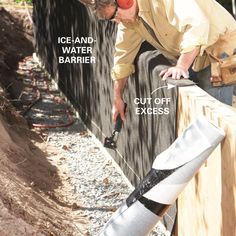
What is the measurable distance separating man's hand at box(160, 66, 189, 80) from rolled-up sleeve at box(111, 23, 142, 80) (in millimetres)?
533

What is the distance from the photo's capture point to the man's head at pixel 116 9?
4.54 m

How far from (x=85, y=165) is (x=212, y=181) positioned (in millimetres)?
4433

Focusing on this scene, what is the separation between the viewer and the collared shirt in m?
4.31

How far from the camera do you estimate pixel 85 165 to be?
334 inches

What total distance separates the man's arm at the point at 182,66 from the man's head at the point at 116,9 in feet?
1.91

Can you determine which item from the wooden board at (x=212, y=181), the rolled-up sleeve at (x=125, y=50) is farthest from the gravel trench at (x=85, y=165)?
the rolled-up sleeve at (x=125, y=50)

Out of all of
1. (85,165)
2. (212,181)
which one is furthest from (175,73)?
(85,165)

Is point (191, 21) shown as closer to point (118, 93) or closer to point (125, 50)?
point (125, 50)

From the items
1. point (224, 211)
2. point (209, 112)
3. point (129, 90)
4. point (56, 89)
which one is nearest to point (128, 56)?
point (129, 90)

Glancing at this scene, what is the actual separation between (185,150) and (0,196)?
7.95 ft

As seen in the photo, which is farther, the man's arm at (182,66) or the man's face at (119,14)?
the man's face at (119,14)

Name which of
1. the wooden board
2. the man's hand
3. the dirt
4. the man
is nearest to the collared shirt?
the man

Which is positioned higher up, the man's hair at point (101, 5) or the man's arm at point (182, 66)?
the man's hair at point (101, 5)

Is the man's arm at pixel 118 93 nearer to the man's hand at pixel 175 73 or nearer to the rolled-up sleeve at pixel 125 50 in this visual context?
the rolled-up sleeve at pixel 125 50
